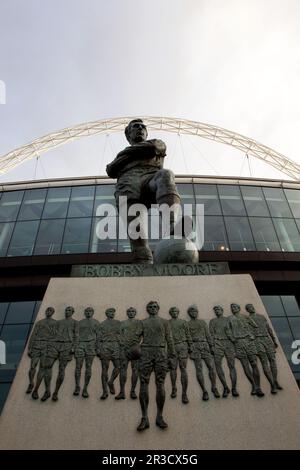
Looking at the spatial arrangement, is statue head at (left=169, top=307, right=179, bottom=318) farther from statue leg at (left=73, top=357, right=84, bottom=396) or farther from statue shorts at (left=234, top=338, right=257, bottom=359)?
statue leg at (left=73, top=357, right=84, bottom=396)

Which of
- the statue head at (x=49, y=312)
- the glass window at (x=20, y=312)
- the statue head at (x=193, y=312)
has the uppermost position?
the glass window at (x=20, y=312)

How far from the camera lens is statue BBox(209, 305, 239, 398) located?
3209 mm

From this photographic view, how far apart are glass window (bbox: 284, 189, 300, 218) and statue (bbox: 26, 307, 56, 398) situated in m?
21.4

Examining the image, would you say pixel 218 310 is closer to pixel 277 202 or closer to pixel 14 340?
pixel 14 340

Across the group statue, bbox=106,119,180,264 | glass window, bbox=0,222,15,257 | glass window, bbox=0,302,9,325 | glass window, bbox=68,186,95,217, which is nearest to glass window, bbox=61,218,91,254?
glass window, bbox=68,186,95,217

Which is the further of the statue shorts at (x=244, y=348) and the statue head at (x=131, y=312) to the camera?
the statue head at (x=131, y=312)

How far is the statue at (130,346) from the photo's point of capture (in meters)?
3.21

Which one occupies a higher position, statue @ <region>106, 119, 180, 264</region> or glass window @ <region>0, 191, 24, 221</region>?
glass window @ <region>0, 191, 24, 221</region>

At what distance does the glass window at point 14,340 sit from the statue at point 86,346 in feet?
50.7

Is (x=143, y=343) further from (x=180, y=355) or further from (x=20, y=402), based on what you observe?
(x=20, y=402)

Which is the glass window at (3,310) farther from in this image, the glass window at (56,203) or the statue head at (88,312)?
the statue head at (88,312)

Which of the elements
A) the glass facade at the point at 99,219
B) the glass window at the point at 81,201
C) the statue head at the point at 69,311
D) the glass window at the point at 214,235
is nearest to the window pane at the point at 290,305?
the glass facade at the point at 99,219

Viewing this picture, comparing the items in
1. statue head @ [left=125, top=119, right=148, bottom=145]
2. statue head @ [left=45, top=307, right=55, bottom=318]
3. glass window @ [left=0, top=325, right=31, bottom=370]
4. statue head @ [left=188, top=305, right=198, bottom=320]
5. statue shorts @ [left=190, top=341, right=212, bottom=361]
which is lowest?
statue shorts @ [left=190, top=341, right=212, bottom=361]
